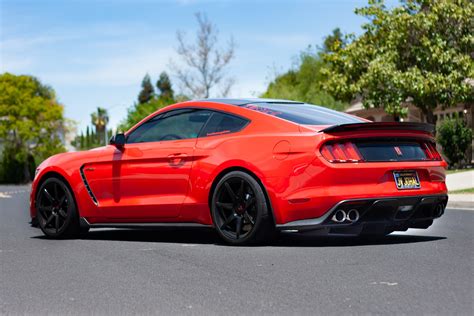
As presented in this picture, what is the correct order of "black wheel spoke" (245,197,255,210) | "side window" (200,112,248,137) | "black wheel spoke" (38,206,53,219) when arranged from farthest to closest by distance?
"black wheel spoke" (38,206,53,219) < "side window" (200,112,248,137) < "black wheel spoke" (245,197,255,210)

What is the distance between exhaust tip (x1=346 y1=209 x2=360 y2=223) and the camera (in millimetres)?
7994

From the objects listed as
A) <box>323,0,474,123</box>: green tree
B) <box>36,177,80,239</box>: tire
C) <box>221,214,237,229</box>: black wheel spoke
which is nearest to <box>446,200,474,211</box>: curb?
<box>221,214,237,229</box>: black wheel spoke

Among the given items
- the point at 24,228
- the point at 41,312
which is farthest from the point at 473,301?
the point at 24,228

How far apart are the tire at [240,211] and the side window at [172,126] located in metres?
0.92

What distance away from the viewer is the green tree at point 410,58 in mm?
34438

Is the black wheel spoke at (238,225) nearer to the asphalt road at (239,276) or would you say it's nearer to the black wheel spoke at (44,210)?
the asphalt road at (239,276)

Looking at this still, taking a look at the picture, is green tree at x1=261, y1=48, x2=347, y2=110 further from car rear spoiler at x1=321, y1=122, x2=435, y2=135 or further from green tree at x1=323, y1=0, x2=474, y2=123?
car rear spoiler at x1=321, y1=122, x2=435, y2=135

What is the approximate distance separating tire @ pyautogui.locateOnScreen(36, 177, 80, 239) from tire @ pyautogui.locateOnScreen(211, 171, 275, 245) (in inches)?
83.2

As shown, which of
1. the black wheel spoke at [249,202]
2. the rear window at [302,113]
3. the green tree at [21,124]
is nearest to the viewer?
the black wheel spoke at [249,202]

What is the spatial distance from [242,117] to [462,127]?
2750cm

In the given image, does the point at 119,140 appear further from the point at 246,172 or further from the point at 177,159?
Result: the point at 246,172

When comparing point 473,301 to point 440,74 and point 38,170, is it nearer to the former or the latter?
point 38,170

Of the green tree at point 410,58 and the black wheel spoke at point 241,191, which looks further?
the green tree at point 410,58

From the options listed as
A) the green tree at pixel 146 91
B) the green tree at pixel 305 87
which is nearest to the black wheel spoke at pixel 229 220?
the green tree at pixel 305 87
